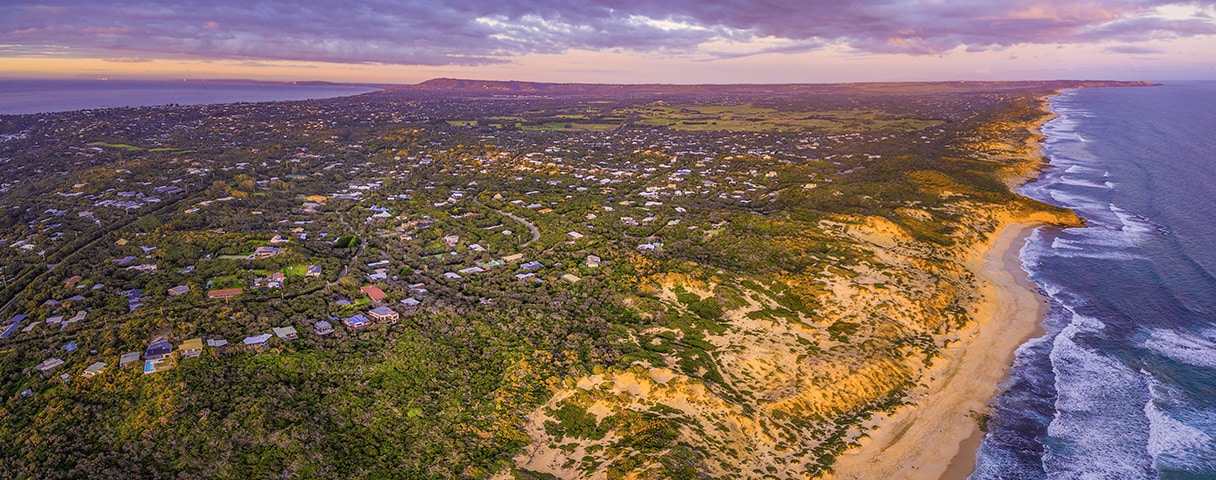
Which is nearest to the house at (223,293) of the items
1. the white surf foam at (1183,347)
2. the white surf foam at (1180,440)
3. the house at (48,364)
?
the house at (48,364)

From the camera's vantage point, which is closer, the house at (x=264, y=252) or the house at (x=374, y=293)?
the house at (x=374, y=293)

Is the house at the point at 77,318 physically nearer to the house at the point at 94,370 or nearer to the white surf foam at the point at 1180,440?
→ the house at the point at 94,370

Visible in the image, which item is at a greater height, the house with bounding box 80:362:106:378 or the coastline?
the house with bounding box 80:362:106:378

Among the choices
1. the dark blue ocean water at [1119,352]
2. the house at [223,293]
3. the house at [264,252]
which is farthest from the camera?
the house at [264,252]

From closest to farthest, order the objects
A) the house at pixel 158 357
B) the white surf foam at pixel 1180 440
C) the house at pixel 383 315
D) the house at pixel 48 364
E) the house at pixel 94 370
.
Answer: the white surf foam at pixel 1180 440 < the house at pixel 94 370 < the house at pixel 158 357 < the house at pixel 48 364 < the house at pixel 383 315

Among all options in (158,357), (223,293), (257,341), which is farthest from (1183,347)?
(223,293)

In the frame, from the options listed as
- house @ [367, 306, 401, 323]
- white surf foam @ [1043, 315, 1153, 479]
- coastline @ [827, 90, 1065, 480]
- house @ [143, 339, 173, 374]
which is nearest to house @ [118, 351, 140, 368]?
house @ [143, 339, 173, 374]

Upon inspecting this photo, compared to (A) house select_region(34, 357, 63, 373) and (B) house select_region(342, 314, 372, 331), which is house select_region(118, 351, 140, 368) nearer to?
(A) house select_region(34, 357, 63, 373)

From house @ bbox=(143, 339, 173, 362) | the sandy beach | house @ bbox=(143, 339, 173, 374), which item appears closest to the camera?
the sandy beach
